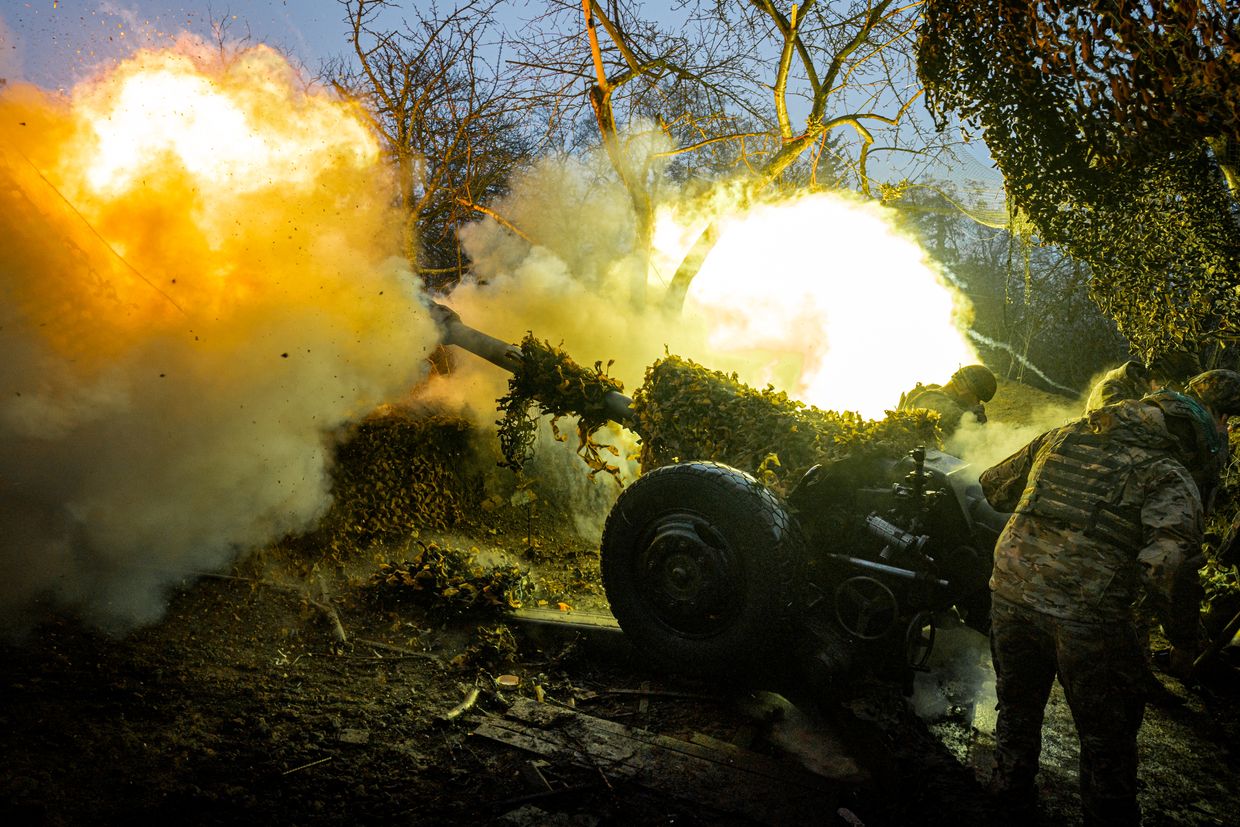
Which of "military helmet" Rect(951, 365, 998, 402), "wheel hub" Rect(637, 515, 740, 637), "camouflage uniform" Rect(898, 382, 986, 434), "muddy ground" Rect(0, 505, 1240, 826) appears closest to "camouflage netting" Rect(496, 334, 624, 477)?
"muddy ground" Rect(0, 505, 1240, 826)

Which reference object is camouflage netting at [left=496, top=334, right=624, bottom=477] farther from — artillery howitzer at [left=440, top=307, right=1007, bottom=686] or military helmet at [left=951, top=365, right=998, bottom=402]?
military helmet at [left=951, top=365, right=998, bottom=402]

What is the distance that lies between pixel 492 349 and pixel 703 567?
4.38m

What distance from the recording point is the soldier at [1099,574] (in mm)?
3066

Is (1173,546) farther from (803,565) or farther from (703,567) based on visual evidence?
(703,567)

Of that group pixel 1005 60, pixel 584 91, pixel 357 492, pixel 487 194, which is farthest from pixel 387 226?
pixel 1005 60

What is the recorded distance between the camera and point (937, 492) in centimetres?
430

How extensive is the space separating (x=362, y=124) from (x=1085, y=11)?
42.9 feet

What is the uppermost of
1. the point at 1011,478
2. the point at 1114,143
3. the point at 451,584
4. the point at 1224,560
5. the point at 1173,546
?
the point at 1114,143

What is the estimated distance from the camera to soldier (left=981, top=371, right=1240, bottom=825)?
121 inches

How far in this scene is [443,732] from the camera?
400 cm

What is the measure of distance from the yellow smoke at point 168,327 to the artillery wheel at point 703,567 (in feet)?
12.3

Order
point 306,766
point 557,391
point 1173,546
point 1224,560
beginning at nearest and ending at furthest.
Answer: point 1173,546 → point 306,766 → point 1224,560 → point 557,391

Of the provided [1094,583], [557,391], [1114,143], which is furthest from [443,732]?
[1114,143]

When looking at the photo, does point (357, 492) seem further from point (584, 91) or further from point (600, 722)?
point (584, 91)
